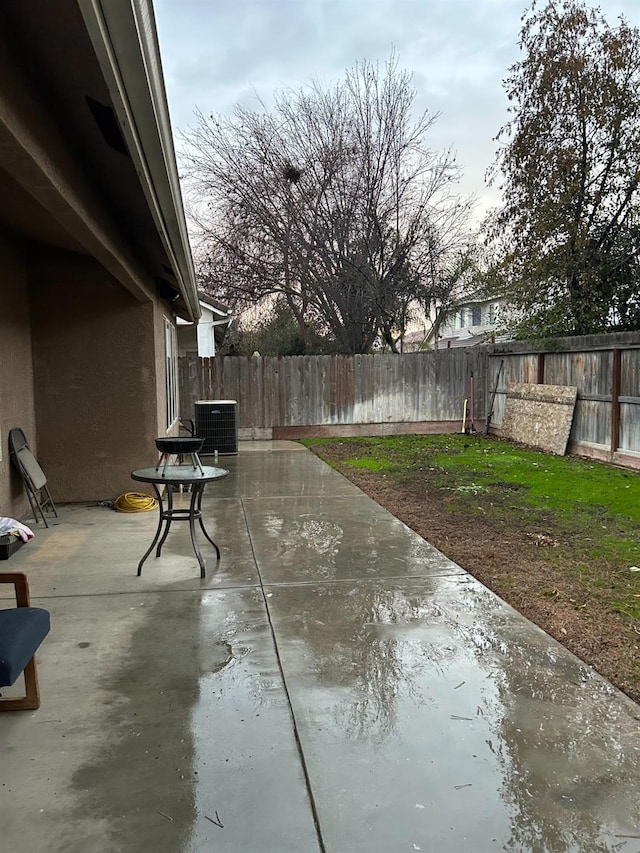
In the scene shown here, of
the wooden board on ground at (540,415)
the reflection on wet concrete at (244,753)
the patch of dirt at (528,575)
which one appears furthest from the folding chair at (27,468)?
the wooden board on ground at (540,415)

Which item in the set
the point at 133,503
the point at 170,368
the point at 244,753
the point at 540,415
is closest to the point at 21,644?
the point at 244,753

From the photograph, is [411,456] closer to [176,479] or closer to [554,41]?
[176,479]

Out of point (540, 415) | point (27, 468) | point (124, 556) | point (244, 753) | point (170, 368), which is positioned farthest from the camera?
point (540, 415)

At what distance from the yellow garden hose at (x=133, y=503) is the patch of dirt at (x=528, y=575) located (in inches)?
103

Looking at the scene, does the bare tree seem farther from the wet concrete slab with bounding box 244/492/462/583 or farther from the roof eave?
the roof eave

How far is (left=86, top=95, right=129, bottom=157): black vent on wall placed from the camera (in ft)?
10.9

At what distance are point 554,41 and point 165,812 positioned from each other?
13647 mm

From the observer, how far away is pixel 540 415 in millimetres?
11438

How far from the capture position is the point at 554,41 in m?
11.6

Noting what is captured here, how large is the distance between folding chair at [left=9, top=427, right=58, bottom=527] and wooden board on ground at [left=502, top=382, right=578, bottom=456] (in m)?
8.19

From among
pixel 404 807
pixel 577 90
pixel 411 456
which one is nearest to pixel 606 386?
pixel 411 456

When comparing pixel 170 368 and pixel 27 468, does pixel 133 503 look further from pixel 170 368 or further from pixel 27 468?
pixel 170 368

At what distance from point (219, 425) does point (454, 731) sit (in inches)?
349

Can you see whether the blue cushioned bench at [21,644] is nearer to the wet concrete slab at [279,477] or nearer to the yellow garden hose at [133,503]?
the yellow garden hose at [133,503]
